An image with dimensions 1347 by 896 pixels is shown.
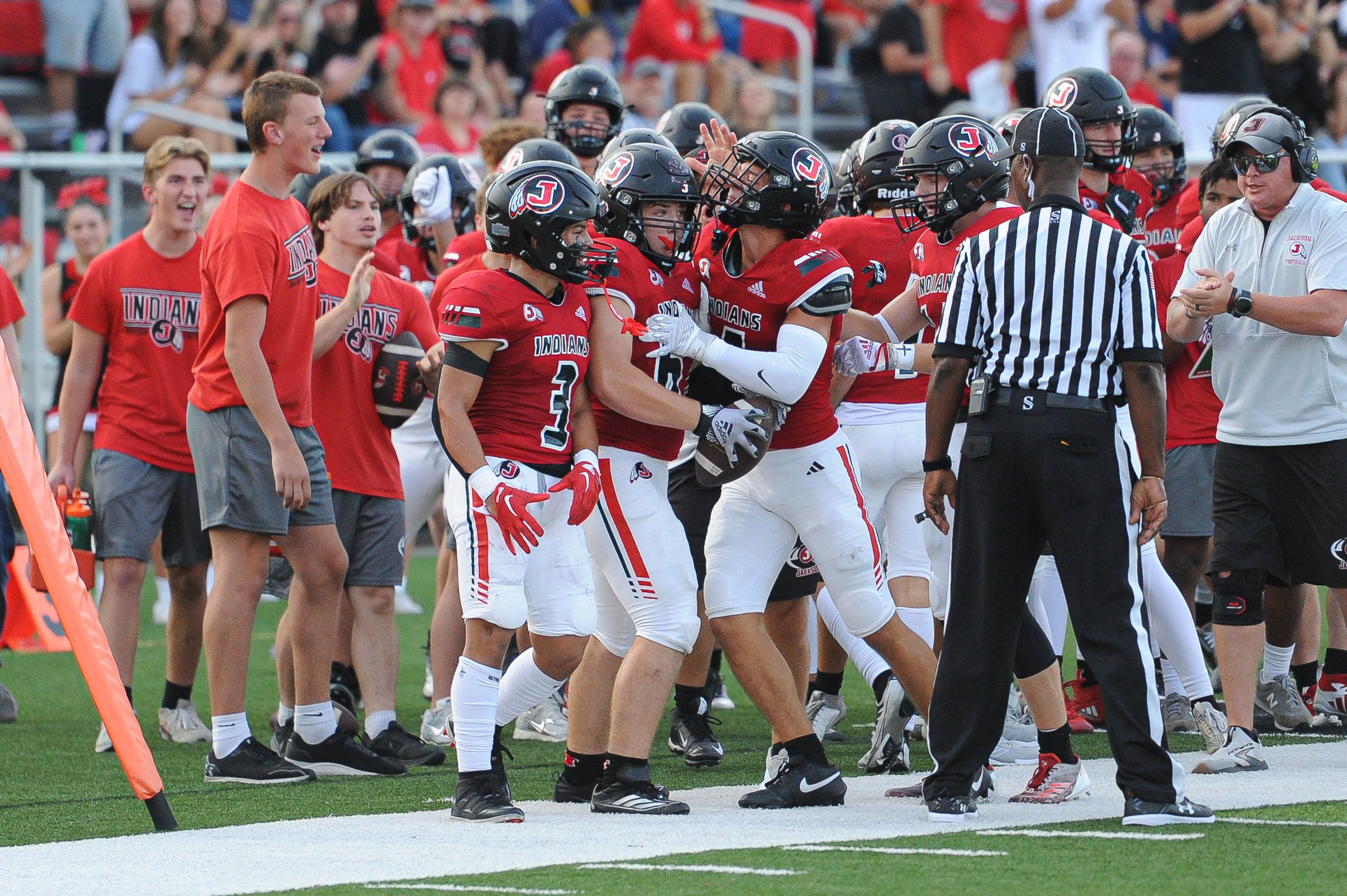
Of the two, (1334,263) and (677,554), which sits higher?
(1334,263)

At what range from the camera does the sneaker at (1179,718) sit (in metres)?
7.07

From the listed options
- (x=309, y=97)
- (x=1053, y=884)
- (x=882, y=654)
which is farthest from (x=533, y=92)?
(x=1053, y=884)

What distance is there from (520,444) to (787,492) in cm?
84

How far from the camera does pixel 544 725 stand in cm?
751

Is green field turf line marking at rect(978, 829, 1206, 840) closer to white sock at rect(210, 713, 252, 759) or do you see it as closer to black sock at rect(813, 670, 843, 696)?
black sock at rect(813, 670, 843, 696)

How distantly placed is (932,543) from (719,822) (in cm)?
188

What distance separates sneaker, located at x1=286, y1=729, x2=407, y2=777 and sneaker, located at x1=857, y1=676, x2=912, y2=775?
5.32 ft

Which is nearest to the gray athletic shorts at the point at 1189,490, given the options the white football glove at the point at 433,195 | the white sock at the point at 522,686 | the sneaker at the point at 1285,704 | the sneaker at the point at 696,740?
the sneaker at the point at 1285,704

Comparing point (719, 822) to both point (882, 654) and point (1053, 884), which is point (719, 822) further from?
point (1053, 884)

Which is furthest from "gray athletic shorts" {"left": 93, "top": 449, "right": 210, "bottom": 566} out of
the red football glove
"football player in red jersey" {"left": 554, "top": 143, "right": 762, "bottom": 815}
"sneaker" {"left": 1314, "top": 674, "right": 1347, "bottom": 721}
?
"sneaker" {"left": 1314, "top": 674, "right": 1347, "bottom": 721}

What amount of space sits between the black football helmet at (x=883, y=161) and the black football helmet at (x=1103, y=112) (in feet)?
2.41

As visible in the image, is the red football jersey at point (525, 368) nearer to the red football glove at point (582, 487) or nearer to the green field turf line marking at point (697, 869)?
the red football glove at point (582, 487)

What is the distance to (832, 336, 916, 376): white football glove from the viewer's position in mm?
6113

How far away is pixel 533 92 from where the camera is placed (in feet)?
49.9
